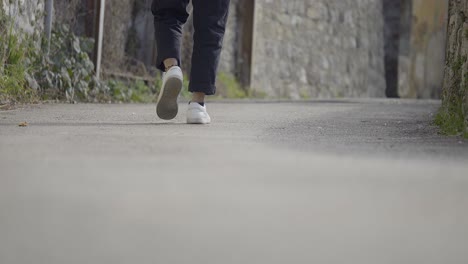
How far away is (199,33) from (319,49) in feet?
27.5

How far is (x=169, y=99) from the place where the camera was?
4066mm

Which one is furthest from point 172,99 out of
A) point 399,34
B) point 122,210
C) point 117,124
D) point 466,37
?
point 399,34

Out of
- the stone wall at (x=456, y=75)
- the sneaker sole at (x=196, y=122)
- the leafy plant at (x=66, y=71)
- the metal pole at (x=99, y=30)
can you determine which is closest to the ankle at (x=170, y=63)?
the sneaker sole at (x=196, y=122)

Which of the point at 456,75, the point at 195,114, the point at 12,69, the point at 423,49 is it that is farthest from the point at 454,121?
the point at 423,49

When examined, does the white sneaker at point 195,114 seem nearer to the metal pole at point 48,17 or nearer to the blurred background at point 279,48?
the blurred background at point 279,48

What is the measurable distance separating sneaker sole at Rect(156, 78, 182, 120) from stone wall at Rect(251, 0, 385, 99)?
21.2ft

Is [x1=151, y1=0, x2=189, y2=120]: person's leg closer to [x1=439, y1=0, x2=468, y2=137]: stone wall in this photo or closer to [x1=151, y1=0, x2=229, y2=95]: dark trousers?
[x1=151, y1=0, x2=229, y2=95]: dark trousers

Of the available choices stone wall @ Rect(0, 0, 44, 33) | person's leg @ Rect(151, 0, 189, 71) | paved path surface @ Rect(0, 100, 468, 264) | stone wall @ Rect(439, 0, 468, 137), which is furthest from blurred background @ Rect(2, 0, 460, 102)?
paved path surface @ Rect(0, 100, 468, 264)

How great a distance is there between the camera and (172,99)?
4.07 metres

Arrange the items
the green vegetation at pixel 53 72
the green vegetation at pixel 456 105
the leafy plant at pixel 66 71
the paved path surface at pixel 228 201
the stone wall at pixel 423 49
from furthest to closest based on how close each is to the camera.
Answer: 1. the stone wall at pixel 423 49
2. the leafy plant at pixel 66 71
3. the green vegetation at pixel 53 72
4. the green vegetation at pixel 456 105
5. the paved path surface at pixel 228 201

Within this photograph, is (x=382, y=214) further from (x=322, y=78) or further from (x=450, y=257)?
(x=322, y=78)

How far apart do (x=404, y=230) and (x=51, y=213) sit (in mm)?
644

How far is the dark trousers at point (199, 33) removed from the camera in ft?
13.0

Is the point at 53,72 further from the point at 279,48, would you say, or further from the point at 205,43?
the point at 279,48
